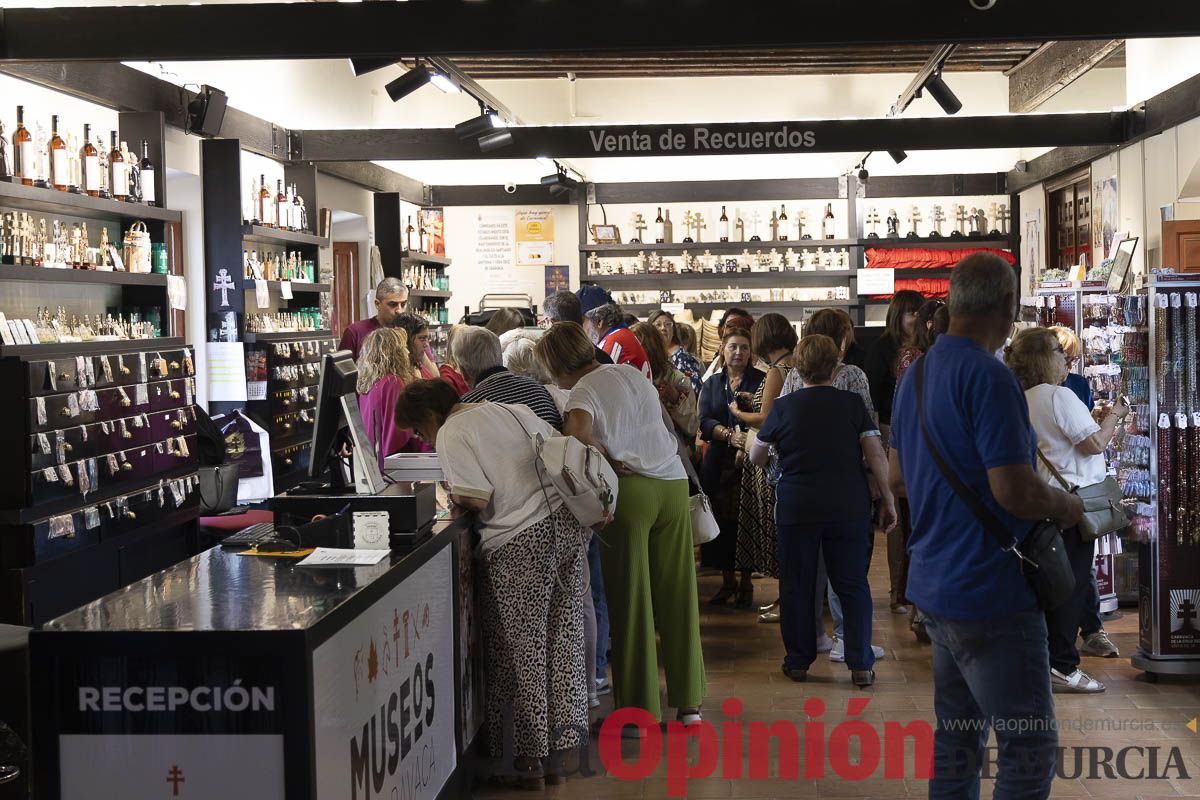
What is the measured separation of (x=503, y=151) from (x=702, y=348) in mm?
3025

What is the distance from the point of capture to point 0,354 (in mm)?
5012

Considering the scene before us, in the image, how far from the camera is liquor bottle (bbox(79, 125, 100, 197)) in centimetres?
591

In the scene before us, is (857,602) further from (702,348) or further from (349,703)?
(702,348)

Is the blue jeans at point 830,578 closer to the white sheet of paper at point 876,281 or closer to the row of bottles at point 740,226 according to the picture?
the white sheet of paper at point 876,281

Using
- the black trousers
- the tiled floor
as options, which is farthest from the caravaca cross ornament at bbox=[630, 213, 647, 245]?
the black trousers

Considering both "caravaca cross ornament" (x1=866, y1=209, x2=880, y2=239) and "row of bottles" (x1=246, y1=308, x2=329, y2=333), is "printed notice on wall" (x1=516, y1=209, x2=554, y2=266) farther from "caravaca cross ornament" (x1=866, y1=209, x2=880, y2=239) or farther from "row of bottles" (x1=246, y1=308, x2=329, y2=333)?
"row of bottles" (x1=246, y1=308, x2=329, y2=333)

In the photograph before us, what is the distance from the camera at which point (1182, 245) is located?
326 inches

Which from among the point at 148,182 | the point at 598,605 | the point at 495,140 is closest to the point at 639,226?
the point at 495,140

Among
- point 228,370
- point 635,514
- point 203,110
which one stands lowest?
point 635,514

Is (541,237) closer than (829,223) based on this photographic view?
No

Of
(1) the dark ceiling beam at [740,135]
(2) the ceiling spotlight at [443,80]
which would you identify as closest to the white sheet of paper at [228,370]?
(1) the dark ceiling beam at [740,135]

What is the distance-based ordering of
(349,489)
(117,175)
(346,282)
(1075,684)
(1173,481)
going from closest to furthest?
(349,489) → (1075,684) → (1173,481) → (117,175) → (346,282)
